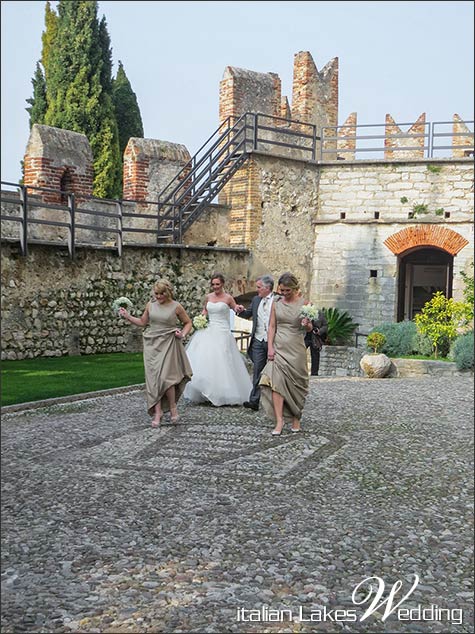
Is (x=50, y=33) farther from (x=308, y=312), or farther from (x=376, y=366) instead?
(x=308, y=312)

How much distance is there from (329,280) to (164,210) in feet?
15.3

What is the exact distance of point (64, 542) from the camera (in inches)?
181

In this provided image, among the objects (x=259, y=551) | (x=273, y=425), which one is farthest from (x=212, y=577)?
(x=273, y=425)

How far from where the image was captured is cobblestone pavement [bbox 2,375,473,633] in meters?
3.67

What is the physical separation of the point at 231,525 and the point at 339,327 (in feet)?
49.4

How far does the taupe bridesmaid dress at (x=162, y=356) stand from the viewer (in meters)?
8.50

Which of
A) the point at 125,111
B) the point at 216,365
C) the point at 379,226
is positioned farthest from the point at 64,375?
the point at 125,111

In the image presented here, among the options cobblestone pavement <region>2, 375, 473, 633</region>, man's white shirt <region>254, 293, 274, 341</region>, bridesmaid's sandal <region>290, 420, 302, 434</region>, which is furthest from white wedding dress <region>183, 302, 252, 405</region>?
bridesmaid's sandal <region>290, 420, 302, 434</region>

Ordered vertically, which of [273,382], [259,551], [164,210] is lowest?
[259,551]

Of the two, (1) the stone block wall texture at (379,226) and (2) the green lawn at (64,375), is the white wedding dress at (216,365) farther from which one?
(1) the stone block wall texture at (379,226)

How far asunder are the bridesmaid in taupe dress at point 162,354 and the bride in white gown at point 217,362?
1.42m

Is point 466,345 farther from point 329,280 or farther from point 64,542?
point 64,542

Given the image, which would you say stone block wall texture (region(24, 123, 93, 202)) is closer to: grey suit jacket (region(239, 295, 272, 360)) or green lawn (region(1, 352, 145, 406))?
green lawn (region(1, 352, 145, 406))

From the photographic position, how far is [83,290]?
15.8m
